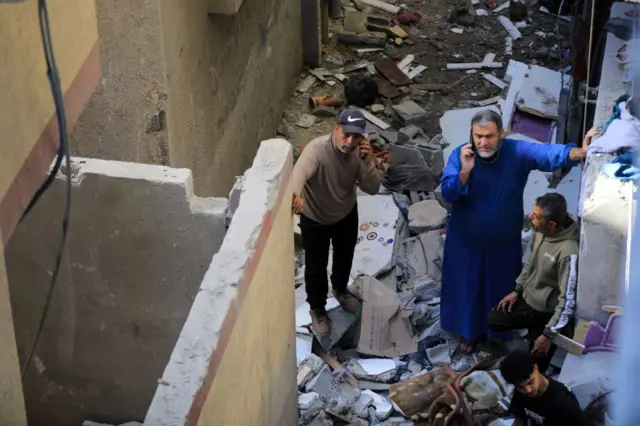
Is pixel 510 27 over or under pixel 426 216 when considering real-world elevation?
over

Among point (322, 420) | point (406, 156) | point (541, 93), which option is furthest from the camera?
point (541, 93)

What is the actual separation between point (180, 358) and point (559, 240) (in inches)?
139

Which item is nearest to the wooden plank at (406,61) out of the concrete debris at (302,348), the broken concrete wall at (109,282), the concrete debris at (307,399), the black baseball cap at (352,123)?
the concrete debris at (302,348)

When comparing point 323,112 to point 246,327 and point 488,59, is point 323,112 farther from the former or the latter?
point 246,327

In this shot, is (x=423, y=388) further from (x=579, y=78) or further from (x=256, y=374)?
(x=579, y=78)

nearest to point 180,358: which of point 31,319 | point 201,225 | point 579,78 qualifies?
point 201,225

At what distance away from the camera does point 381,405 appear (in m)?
7.96

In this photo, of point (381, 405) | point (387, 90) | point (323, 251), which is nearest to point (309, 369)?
point (381, 405)

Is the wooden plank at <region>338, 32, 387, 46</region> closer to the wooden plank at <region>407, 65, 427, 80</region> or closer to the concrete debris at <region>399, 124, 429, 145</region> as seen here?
the wooden plank at <region>407, 65, 427, 80</region>

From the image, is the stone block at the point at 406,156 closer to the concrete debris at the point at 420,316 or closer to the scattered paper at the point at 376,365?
the concrete debris at the point at 420,316

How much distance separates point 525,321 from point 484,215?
875 mm

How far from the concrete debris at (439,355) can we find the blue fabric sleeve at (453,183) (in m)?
1.48

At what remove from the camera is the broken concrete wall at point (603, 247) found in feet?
23.3

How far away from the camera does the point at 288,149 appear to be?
20.3 ft
